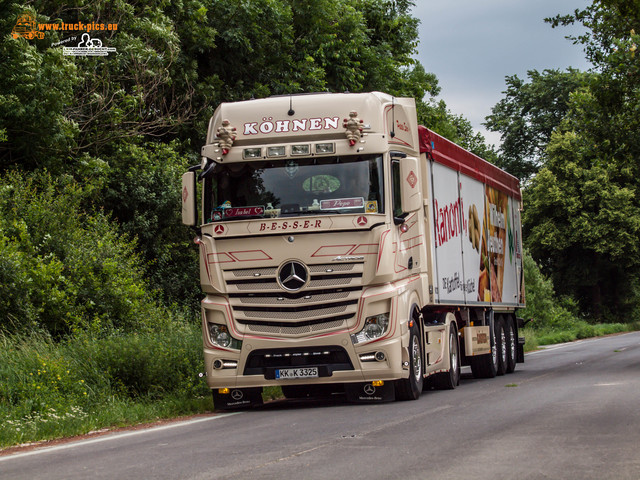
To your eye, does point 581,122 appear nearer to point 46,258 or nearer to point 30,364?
point 46,258

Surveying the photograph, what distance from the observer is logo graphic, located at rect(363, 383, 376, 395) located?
13.9 meters

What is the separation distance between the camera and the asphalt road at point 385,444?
7.66 meters

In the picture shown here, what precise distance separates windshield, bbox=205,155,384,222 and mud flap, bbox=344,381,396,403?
2519 mm

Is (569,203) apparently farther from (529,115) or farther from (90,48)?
(90,48)

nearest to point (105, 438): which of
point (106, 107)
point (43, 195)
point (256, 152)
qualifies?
A: point (256, 152)

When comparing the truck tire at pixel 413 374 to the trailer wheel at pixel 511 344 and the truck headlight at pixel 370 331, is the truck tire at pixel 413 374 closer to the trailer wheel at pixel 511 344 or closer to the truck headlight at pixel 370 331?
the truck headlight at pixel 370 331

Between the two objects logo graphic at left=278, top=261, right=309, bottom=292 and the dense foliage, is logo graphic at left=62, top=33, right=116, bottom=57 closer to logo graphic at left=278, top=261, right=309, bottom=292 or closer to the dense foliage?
logo graphic at left=278, top=261, right=309, bottom=292

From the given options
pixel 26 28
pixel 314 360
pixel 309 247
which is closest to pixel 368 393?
pixel 314 360

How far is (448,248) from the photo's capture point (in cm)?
1658

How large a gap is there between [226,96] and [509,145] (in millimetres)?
42344

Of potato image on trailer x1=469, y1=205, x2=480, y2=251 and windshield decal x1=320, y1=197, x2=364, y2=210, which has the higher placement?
potato image on trailer x1=469, y1=205, x2=480, y2=251

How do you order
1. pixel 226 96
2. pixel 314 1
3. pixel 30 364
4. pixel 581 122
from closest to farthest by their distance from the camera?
pixel 30 364, pixel 581 122, pixel 226 96, pixel 314 1

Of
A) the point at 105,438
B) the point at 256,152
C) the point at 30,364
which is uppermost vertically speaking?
the point at 256,152

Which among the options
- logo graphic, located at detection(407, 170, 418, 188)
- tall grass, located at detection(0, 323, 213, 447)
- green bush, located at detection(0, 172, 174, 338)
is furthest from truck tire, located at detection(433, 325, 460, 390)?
green bush, located at detection(0, 172, 174, 338)
